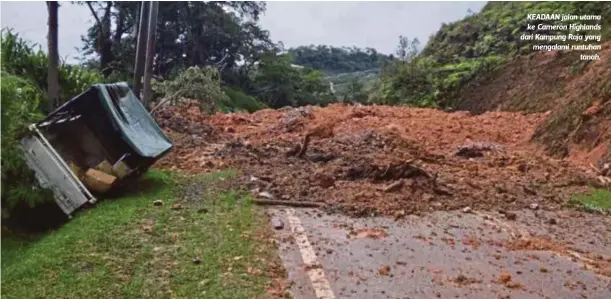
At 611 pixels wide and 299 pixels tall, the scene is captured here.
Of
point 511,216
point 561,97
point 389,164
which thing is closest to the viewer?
point 511,216

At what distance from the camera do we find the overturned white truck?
19.4 feet

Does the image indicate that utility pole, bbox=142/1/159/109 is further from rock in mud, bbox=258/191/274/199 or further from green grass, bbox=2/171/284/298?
rock in mud, bbox=258/191/274/199

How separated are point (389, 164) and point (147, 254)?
3.57m

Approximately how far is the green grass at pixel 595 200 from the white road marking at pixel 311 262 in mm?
3199

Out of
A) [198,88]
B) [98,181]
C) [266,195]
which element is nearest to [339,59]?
[198,88]

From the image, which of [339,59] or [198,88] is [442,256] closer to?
[198,88]

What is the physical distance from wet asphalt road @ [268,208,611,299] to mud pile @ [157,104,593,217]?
46 centimetres

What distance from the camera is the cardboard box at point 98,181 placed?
19.1 ft

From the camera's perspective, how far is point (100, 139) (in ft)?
21.5

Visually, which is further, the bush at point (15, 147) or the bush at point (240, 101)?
the bush at point (240, 101)

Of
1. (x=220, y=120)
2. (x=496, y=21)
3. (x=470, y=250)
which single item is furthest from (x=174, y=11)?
(x=470, y=250)

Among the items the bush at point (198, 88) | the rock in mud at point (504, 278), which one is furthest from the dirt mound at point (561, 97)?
the bush at point (198, 88)

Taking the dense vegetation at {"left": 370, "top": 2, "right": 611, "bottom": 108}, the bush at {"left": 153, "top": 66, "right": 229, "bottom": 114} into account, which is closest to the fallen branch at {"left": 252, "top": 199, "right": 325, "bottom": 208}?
the bush at {"left": 153, "top": 66, "right": 229, "bottom": 114}

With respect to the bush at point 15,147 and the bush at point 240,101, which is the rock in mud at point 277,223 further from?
the bush at point 240,101
